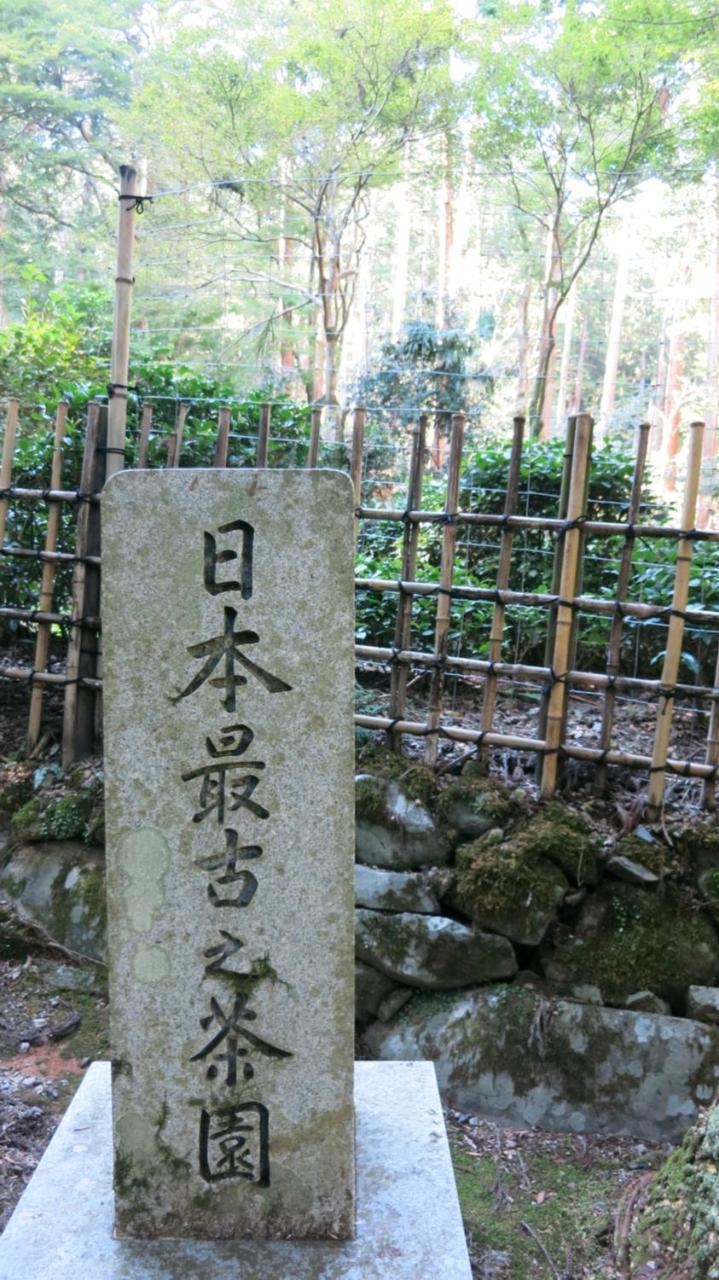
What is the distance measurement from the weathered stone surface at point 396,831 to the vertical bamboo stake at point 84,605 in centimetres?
139

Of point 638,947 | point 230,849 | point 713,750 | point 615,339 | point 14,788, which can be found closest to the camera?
point 230,849

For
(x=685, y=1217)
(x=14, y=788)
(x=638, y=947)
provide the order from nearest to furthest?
(x=685, y=1217) < (x=638, y=947) < (x=14, y=788)

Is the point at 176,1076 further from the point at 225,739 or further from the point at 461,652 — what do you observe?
the point at 461,652

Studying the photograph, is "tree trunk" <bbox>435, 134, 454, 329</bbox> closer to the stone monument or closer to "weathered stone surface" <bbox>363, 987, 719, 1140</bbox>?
"weathered stone surface" <bbox>363, 987, 719, 1140</bbox>

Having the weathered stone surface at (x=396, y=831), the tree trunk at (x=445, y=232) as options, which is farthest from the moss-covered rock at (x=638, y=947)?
the tree trunk at (x=445, y=232)

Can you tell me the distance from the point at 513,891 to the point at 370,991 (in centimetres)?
71

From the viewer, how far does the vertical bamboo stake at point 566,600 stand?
3.26m

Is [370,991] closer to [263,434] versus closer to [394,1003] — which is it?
[394,1003]

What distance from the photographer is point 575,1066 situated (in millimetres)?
3033

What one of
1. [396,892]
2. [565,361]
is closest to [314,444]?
[396,892]

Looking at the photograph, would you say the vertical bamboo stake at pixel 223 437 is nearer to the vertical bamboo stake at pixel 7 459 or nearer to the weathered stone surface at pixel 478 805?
the vertical bamboo stake at pixel 7 459

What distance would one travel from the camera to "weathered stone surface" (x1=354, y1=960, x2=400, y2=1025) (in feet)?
11.1

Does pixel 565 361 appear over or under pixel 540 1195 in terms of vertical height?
over

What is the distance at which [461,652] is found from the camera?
4430mm
